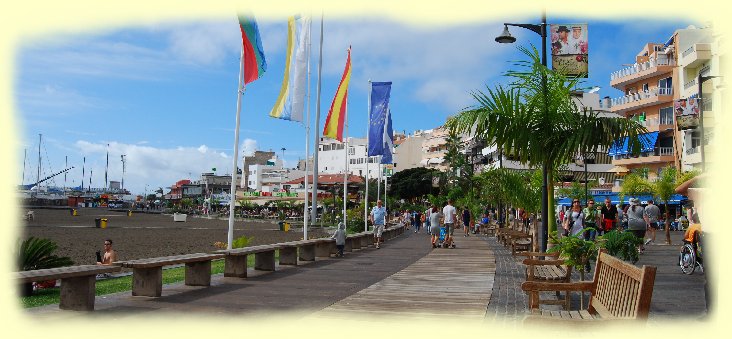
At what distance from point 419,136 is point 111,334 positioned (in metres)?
131

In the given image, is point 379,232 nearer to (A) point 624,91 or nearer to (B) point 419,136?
(A) point 624,91

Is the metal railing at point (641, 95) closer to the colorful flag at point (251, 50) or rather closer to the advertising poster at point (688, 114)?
the advertising poster at point (688, 114)

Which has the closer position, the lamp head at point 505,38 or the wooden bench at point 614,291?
the wooden bench at point 614,291

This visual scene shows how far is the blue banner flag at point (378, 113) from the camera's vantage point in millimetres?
24406

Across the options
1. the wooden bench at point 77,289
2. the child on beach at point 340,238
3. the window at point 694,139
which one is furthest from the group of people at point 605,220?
the window at point 694,139

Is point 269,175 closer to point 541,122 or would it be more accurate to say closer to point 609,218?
point 609,218

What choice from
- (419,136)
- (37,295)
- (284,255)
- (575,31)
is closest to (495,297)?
(575,31)

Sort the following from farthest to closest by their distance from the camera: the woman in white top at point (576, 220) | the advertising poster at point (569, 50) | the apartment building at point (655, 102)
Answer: the apartment building at point (655, 102) → the woman in white top at point (576, 220) → the advertising poster at point (569, 50)

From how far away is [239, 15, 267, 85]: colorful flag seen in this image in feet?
47.5

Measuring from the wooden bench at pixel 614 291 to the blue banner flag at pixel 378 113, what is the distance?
17491mm

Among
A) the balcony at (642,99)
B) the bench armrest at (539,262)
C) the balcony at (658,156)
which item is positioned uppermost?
the balcony at (642,99)

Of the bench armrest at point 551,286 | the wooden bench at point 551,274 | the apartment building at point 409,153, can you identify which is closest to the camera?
the bench armrest at point 551,286

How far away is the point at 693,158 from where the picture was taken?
46.4 meters

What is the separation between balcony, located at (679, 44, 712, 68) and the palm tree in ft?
134
